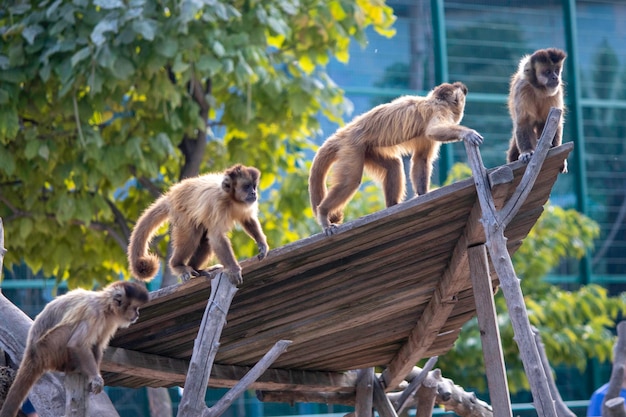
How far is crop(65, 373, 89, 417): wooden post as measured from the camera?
5949 millimetres

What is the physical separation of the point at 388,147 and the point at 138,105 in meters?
3.05

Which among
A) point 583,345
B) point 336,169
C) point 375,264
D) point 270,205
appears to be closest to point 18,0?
point 270,205

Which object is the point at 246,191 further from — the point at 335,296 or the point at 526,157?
the point at 526,157

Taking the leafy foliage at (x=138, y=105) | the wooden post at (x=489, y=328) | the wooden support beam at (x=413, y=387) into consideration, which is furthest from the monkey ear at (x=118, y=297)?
the wooden support beam at (x=413, y=387)

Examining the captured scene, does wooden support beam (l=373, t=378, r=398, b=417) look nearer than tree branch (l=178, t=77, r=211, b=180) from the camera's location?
Yes

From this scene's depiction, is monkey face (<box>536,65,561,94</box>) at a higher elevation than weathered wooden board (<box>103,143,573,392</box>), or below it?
higher

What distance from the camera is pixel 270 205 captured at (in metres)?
10.4

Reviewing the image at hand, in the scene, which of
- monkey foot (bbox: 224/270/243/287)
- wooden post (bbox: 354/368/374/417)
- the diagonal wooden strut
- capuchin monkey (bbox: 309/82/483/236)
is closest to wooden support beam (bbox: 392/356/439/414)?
wooden post (bbox: 354/368/374/417)

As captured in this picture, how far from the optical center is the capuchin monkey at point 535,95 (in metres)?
7.25

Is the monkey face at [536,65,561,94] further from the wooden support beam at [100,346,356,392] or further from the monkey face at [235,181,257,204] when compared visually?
the wooden support beam at [100,346,356,392]

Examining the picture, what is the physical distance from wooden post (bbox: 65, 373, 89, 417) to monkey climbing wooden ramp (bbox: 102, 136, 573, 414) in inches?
24.8

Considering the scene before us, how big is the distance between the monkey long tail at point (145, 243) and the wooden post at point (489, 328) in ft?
6.99

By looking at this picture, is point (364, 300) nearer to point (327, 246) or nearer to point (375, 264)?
point (375, 264)

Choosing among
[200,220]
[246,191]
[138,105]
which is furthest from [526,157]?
[138,105]
